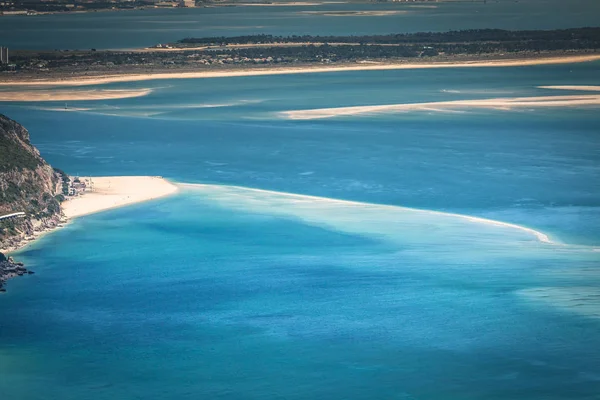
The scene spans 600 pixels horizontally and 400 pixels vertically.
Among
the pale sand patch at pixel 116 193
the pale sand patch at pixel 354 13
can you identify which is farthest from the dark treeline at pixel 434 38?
the pale sand patch at pixel 116 193

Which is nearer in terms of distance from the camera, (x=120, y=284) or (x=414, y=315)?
(x=414, y=315)

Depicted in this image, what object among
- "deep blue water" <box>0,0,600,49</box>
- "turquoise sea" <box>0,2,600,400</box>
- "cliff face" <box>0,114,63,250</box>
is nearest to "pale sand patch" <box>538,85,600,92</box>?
"turquoise sea" <box>0,2,600,400</box>

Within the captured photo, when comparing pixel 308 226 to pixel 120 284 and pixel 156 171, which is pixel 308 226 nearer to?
pixel 120 284

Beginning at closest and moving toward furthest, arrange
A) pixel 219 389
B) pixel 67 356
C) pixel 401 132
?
1. pixel 219 389
2. pixel 67 356
3. pixel 401 132

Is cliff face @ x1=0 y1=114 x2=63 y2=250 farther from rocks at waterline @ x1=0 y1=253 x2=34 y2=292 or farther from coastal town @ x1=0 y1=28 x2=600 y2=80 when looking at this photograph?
coastal town @ x1=0 y1=28 x2=600 y2=80

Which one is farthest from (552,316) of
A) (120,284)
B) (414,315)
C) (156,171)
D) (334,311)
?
(156,171)

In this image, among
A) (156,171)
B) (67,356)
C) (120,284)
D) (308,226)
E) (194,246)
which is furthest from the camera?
(156,171)
